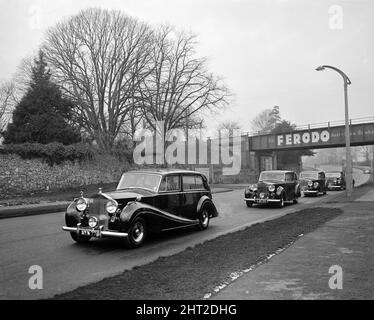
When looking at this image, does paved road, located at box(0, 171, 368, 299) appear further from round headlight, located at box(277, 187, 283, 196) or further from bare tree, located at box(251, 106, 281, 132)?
bare tree, located at box(251, 106, 281, 132)

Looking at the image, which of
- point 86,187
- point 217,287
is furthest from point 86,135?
point 217,287

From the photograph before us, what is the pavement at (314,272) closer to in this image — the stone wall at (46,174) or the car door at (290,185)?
the car door at (290,185)

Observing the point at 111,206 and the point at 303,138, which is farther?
the point at 303,138

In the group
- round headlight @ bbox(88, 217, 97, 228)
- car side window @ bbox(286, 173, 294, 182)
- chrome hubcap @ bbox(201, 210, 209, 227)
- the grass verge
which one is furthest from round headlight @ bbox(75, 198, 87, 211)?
car side window @ bbox(286, 173, 294, 182)

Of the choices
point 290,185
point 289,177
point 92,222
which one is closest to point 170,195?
point 92,222

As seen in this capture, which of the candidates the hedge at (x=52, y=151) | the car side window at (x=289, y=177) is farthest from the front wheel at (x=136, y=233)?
the hedge at (x=52, y=151)

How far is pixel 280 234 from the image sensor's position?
9.74 metres

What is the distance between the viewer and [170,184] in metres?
10.9

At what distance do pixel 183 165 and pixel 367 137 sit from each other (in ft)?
69.5

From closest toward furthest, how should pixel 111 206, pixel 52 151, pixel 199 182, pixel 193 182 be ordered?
pixel 111 206, pixel 193 182, pixel 199 182, pixel 52 151

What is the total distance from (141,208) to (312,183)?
19.3 m

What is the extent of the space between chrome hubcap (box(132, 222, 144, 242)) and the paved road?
28 centimetres

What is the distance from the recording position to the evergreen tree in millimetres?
29953

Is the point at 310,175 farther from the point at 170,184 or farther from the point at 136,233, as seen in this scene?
the point at 136,233
